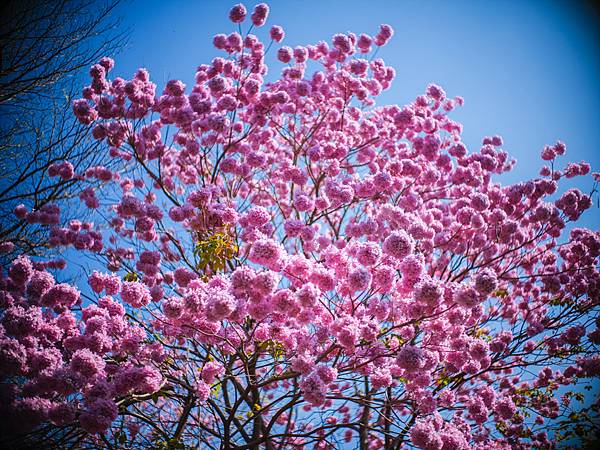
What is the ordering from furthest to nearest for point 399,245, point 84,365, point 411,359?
point 399,245
point 411,359
point 84,365

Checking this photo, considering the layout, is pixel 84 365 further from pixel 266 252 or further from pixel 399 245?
pixel 399 245

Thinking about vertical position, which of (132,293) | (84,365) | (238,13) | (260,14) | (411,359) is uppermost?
(260,14)

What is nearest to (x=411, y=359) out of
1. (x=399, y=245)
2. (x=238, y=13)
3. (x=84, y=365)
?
(x=399, y=245)

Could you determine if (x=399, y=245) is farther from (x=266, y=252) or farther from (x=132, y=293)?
(x=132, y=293)

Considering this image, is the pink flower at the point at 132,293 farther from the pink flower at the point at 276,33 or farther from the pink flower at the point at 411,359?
the pink flower at the point at 276,33

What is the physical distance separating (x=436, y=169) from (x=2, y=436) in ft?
25.1

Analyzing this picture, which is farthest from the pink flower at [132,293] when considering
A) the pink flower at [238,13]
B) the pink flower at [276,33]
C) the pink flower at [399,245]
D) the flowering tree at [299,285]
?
the pink flower at [276,33]

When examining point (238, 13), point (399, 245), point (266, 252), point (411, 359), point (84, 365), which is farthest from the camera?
point (238, 13)

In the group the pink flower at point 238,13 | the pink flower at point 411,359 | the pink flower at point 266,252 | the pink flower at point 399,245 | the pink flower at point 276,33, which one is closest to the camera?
the pink flower at point 411,359

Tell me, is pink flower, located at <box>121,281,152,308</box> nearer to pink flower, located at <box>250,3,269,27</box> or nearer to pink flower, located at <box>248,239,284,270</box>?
pink flower, located at <box>248,239,284,270</box>

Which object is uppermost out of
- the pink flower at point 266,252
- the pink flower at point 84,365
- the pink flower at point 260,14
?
the pink flower at point 260,14

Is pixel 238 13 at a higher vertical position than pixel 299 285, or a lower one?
higher

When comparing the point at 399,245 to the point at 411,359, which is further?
the point at 399,245

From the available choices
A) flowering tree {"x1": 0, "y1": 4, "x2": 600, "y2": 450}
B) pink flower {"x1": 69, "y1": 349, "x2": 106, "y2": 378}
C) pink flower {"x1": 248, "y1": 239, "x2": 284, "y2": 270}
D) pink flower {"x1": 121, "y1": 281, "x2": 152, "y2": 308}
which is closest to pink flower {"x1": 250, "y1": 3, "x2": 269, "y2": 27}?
flowering tree {"x1": 0, "y1": 4, "x2": 600, "y2": 450}
